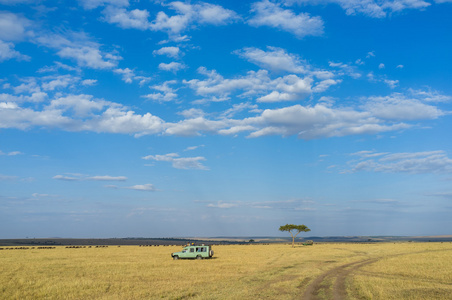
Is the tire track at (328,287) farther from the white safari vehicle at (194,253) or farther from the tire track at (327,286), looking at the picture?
the white safari vehicle at (194,253)

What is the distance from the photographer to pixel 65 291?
72.9 ft

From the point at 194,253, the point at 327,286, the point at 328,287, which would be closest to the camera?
the point at 328,287

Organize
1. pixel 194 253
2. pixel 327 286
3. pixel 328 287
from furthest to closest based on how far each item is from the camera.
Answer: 1. pixel 194 253
2. pixel 327 286
3. pixel 328 287

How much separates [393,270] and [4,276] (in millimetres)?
36850

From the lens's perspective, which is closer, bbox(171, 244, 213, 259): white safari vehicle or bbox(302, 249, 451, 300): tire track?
bbox(302, 249, 451, 300): tire track

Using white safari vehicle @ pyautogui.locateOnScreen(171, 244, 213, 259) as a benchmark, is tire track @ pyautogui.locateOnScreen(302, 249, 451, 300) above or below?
above

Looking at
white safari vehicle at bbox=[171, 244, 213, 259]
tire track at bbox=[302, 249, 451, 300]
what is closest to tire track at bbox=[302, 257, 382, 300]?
tire track at bbox=[302, 249, 451, 300]

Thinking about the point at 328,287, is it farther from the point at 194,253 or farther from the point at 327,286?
the point at 194,253

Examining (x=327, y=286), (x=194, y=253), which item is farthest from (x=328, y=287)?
(x=194, y=253)

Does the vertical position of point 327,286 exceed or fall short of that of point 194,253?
it exceeds it

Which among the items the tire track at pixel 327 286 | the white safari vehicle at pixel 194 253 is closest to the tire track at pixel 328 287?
the tire track at pixel 327 286

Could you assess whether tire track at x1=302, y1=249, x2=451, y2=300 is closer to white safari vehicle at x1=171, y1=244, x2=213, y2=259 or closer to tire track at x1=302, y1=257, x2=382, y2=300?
tire track at x1=302, y1=257, x2=382, y2=300

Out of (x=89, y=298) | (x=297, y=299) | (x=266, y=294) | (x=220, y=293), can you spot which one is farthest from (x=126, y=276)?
(x=297, y=299)

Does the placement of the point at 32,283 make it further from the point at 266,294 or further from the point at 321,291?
the point at 321,291
